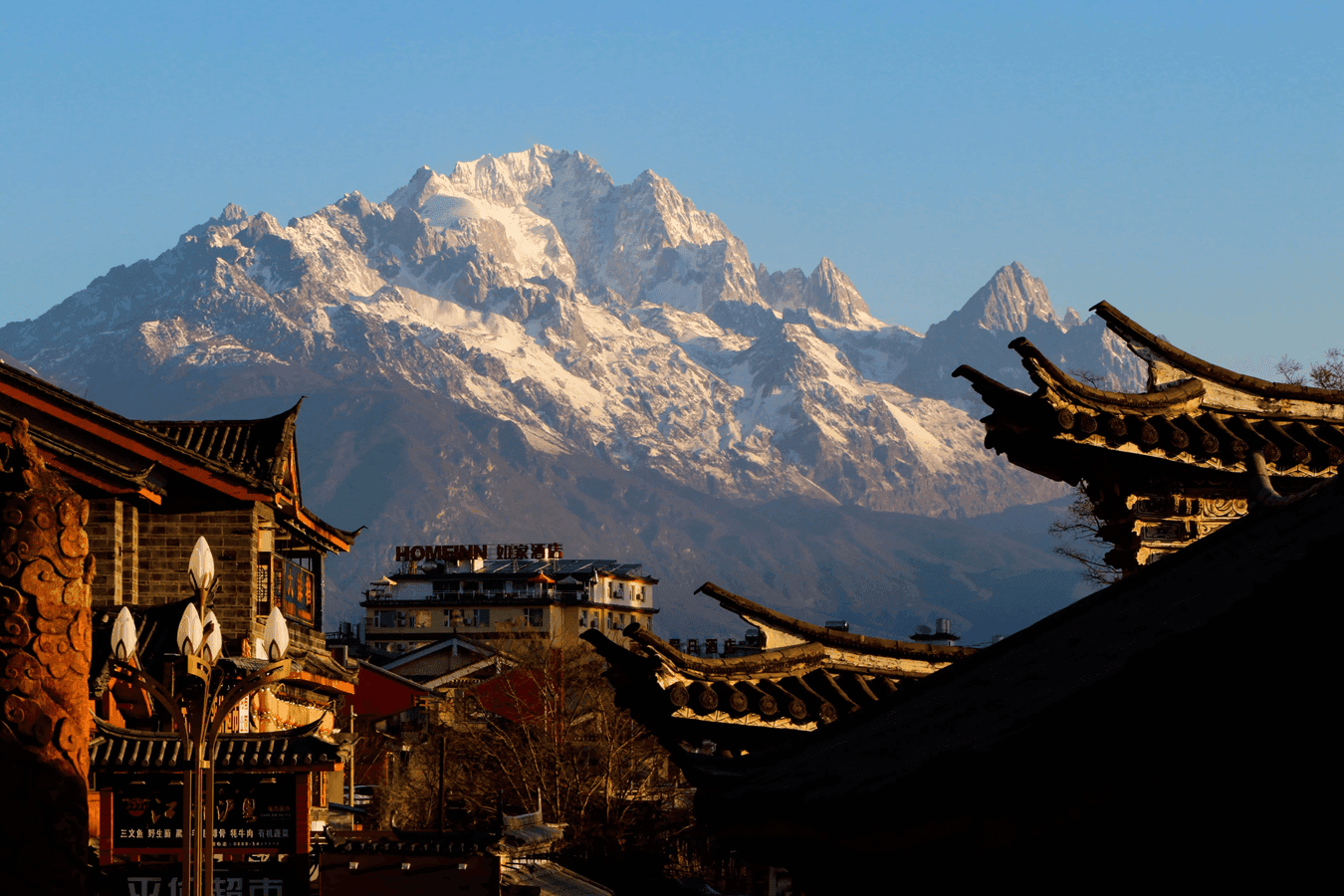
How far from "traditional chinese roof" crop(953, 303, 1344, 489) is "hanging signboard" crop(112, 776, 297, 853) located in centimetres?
1490

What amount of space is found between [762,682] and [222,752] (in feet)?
45.8

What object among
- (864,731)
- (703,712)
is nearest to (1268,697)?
(864,731)

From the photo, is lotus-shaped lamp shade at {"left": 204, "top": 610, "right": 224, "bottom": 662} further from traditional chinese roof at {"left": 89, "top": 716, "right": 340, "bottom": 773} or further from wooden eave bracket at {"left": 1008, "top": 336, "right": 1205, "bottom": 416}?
traditional chinese roof at {"left": 89, "top": 716, "right": 340, "bottom": 773}

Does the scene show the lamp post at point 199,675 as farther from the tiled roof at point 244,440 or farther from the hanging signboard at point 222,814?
the tiled roof at point 244,440

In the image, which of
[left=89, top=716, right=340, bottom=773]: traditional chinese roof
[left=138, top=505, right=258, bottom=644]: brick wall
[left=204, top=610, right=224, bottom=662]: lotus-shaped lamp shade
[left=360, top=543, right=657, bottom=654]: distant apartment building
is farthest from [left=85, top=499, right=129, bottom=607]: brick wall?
[left=360, top=543, right=657, bottom=654]: distant apartment building

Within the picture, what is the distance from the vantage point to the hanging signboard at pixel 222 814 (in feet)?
78.1

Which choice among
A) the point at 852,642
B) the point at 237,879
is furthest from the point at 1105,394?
the point at 237,879

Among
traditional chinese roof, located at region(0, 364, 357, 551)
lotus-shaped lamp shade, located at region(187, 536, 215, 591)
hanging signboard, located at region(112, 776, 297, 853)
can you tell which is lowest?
hanging signboard, located at region(112, 776, 297, 853)

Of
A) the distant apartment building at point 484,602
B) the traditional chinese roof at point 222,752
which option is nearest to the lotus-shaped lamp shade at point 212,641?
the traditional chinese roof at point 222,752

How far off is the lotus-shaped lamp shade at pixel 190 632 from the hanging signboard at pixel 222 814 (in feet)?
34.3

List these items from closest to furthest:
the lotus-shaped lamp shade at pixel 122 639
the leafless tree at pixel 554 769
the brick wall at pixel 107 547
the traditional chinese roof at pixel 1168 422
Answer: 1. the traditional chinese roof at pixel 1168 422
2. the lotus-shaped lamp shade at pixel 122 639
3. the brick wall at pixel 107 547
4. the leafless tree at pixel 554 769

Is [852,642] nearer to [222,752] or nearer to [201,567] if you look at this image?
[201,567]

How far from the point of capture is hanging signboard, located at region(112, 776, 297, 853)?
937 inches

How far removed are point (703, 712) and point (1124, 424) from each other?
16.1ft
